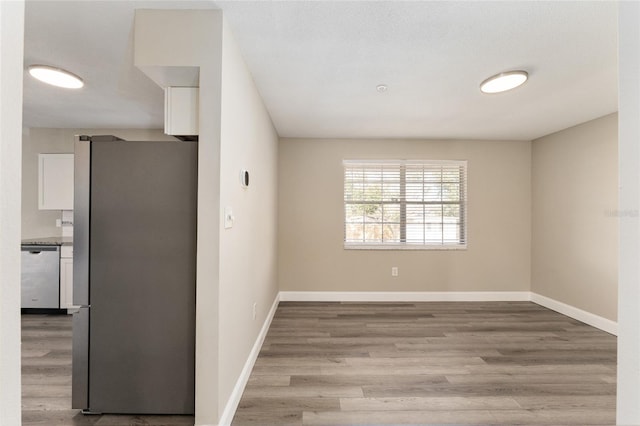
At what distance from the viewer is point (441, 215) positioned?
4.66 meters

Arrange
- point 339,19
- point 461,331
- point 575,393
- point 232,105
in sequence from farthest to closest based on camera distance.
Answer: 1. point 461,331
2. point 575,393
3. point 232,105
4. point 339,19

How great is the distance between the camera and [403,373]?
8.26 feet

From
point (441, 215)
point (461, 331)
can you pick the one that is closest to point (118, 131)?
point (441, 215)

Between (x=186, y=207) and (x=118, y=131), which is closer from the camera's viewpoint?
(x=186, y=207)

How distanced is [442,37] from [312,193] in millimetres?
2922

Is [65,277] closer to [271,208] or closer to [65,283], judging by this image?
[65,283]

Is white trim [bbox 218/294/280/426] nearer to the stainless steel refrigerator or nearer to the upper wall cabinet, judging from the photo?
the stainless steel refrigerator

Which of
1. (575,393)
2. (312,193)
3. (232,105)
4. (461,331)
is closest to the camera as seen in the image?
(232,105)

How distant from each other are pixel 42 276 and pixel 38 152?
1.74m

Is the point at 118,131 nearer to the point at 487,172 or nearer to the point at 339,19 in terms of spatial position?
the point at 339,19

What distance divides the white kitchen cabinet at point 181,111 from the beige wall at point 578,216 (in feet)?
14.1

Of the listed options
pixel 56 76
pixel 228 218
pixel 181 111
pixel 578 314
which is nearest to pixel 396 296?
pixel 578 314

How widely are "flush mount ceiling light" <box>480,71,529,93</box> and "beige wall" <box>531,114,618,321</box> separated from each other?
5.81 feet

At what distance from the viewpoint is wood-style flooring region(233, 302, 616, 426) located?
6.65 feet
